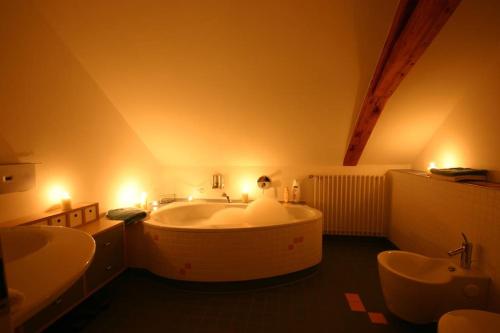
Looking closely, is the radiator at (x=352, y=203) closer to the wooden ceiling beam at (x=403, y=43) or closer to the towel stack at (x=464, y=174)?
the wooden ceiling beam at (x=403, y=43)

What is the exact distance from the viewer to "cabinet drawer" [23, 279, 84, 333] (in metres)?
1.65

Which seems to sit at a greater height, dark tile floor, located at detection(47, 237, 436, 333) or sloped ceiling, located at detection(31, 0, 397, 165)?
sloped ceiling, located at detection(31, 0, 397, 165)

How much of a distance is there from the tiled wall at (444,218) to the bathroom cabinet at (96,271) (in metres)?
2.90

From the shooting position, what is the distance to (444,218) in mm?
2270

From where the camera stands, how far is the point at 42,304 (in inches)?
21.1

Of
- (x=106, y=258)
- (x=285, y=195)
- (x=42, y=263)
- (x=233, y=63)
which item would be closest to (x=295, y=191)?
(x=285, y=195)

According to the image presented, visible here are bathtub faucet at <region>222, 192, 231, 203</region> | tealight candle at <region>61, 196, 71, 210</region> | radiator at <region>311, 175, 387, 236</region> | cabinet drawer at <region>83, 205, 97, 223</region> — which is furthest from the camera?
bathtub faucet at <region>222, 192, 231, 203</region>

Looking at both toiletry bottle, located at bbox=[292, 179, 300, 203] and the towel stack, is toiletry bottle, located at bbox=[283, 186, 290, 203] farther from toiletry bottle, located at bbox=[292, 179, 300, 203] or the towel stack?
the towel stack

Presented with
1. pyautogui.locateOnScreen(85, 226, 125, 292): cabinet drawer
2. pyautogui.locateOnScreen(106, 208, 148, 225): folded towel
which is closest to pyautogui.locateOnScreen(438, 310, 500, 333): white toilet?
pyautogui.locateOnScreen(85, 226, 125, 292): cabinet drawer

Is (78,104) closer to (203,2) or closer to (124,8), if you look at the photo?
(124,8)

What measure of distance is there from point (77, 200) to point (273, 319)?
2.05 m

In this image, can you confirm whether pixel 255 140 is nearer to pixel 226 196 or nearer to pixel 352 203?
pixel 226 196

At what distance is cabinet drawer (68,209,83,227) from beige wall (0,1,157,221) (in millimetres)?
196

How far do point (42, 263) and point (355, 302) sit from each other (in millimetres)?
2323
